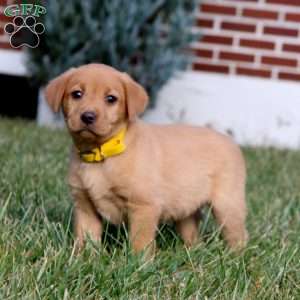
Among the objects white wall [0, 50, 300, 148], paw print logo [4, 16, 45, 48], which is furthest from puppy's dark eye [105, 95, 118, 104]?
white wall [0, 50, 300, 148]

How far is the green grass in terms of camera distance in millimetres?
2734

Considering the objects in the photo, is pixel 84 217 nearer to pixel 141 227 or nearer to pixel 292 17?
pixel 141 227

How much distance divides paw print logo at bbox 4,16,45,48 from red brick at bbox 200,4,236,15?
1536 mm

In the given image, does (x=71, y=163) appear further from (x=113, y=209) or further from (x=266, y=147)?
(x=266, y=147)

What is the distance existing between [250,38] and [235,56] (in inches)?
8.4

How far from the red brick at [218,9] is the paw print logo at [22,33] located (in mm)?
1536

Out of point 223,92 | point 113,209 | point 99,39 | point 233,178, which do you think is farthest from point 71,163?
point 223,92

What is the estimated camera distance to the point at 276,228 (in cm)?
392

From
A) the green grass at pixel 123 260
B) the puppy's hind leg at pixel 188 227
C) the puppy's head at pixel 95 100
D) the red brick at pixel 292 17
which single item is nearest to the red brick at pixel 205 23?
the red brick at pixel 292 17

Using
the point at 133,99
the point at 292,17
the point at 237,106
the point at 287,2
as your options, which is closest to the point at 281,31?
the point at 292,17

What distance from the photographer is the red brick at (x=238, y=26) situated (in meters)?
7.42

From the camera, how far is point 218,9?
7.42 meters

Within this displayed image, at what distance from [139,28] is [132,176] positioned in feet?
13.1

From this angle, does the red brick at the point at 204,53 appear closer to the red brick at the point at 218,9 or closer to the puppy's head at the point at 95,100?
the red brick at the point at 218,9
